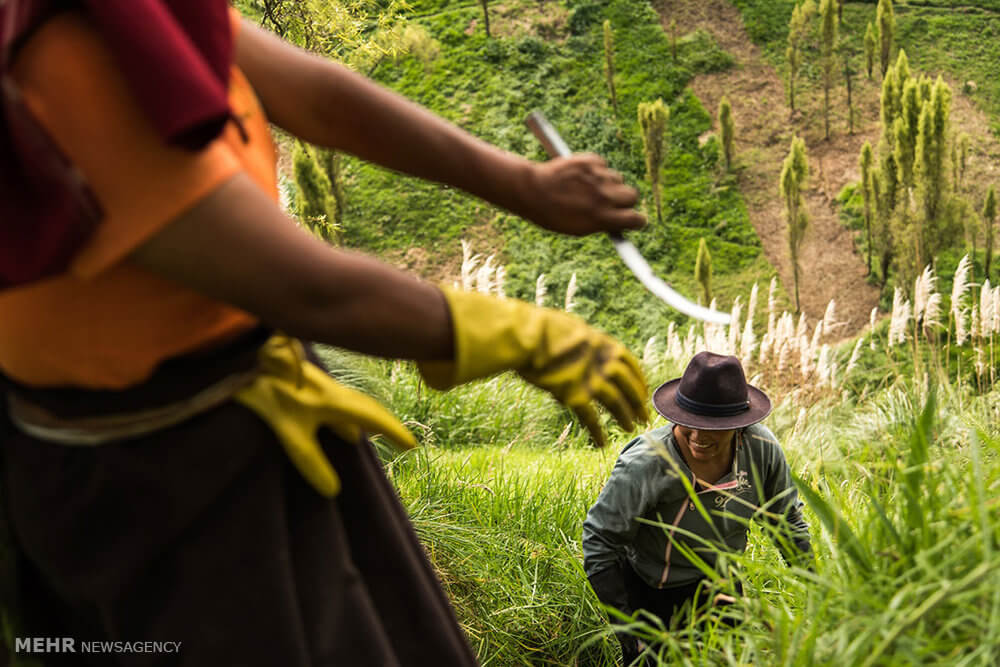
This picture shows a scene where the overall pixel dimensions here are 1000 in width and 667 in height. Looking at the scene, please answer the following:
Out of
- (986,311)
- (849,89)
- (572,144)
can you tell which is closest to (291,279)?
(986,311)

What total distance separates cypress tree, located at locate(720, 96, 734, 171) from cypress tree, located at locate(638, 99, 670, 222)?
1.55 meters

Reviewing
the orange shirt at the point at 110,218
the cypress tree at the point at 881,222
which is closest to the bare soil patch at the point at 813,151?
the cypress tree at the point at 881,222

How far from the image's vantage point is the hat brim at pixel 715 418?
2828 mm

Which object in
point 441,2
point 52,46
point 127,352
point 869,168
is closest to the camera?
point 52,46

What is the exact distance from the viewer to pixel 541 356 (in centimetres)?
107

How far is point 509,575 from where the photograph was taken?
3297mm

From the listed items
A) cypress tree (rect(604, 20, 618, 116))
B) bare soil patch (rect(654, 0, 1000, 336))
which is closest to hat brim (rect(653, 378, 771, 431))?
bare soil patch (rect(654, 0, 1000, 336))

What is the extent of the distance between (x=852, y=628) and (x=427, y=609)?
0.67 metres

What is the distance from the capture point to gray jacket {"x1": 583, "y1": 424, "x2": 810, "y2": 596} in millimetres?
2828

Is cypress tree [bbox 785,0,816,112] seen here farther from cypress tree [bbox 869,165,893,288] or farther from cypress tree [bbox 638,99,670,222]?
cypress tree [bbox 869,165,893,288]

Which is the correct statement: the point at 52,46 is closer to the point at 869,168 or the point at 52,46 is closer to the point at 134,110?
the point at 134,110

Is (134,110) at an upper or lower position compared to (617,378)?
upper

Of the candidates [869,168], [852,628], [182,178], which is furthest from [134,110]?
[869,168]

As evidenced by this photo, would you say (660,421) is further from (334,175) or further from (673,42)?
(673,42)
